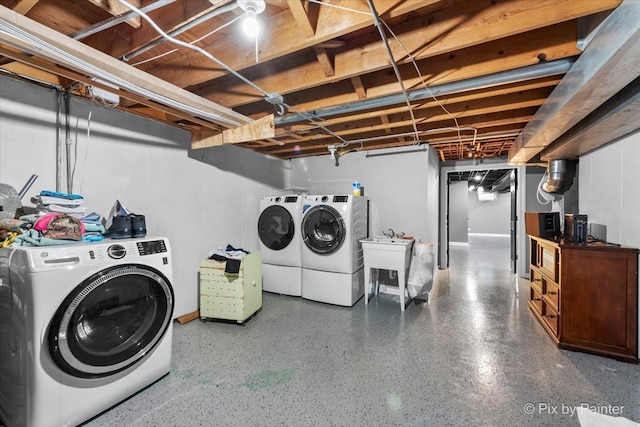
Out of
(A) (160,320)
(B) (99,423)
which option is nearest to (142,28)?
(A) (160,320)

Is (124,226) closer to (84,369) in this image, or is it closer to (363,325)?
(84,369)

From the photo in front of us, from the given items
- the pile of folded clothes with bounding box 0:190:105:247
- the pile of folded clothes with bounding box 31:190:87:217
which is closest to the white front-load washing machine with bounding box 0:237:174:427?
the pile of folded clothes with bounding box 0:190:105:247

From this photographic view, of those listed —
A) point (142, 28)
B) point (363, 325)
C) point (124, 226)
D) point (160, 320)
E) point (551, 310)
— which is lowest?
point (363, 325)

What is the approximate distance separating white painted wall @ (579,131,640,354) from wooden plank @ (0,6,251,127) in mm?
3635

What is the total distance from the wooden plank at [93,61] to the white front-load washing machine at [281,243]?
5.60 ft

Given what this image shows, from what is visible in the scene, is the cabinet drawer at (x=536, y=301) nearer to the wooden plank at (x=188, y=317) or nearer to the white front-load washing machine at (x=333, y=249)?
the white front-load washing machine at (x=333, y=249)

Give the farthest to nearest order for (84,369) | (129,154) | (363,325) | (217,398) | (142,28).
Answer: (363,325) → (129,154) → (217,398) → (142,28) → (84,369)

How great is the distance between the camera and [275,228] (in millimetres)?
3904

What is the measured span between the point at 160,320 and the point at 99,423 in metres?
0.60

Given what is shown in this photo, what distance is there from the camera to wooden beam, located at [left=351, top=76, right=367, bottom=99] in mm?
2131

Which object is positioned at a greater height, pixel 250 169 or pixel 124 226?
pixel 250 169

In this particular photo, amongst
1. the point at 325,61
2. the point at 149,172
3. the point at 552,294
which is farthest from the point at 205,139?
the point at 552,294

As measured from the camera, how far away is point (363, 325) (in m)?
2.87

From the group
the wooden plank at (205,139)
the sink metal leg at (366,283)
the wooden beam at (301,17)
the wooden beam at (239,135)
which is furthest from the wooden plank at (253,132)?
the sink metal leg at (366,283)
